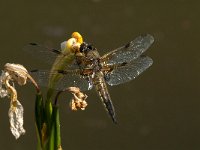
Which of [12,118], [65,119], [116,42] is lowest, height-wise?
[12,118]

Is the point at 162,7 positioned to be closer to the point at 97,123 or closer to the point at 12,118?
the point at 97,123

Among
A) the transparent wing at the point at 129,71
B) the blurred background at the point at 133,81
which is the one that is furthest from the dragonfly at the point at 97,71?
the blurred background at the point at 133,81

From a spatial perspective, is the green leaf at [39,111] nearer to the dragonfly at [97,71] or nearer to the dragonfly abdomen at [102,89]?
the dragonfly at [97,71]

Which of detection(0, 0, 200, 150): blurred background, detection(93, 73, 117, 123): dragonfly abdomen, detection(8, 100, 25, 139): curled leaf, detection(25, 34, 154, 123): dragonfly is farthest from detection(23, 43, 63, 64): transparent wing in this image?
detection(0, 0, 200, 150): blurred background

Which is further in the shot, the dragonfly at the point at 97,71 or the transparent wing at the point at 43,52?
the transparent wing at the point at 43,52

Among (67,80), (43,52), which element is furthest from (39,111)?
(43,52)

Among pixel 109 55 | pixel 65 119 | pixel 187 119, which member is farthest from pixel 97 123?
pixel 109 55

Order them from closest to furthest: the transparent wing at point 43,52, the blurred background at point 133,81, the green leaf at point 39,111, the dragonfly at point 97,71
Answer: the green leaf at point 39,111 < the dragonfly at point 97,71 < the transparent wing at point 43,52 < the blurred background at point 133,81
